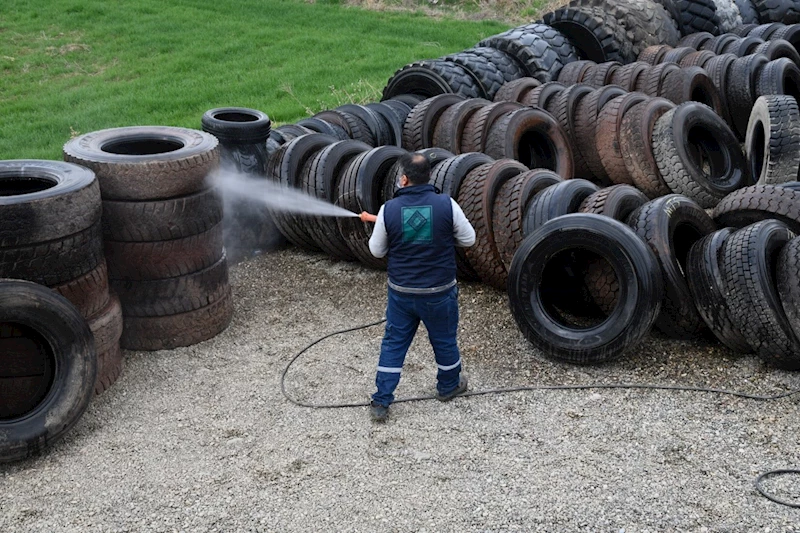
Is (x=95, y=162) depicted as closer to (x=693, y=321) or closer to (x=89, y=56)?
(x=693, y=321)

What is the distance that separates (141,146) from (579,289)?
13.2 feet

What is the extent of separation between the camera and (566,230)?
23.0 ft

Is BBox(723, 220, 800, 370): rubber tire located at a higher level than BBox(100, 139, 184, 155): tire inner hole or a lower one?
lower

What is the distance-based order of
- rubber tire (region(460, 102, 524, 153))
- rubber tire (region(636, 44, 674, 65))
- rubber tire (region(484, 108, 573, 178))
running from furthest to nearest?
rubber tire (region(636, 44, 674, 65)) < rubber tire (region(460, 102, 524, 153)) < rubber tire (region(484, 108, 573, 178))

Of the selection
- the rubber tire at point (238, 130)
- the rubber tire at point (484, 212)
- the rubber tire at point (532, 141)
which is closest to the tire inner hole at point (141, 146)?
the rubber tire at point (238, 130)

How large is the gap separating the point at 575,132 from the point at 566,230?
167 inches

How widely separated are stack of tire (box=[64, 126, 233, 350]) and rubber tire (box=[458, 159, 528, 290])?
2215mm

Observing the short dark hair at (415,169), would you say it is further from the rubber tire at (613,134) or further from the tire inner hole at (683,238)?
the rubber tire at (613,134)

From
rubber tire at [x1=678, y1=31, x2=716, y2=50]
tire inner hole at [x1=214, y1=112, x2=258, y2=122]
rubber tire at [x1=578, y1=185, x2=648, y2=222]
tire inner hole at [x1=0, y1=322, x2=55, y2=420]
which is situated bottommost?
tire inner hole at [x1=0, y1=322, x2=55, y2=420]

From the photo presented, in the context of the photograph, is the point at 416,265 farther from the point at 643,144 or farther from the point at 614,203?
the point at 643,144

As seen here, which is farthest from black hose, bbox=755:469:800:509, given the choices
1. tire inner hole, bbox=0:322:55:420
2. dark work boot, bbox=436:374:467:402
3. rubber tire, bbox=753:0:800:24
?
rubber tire, bbox=753:0:800:24

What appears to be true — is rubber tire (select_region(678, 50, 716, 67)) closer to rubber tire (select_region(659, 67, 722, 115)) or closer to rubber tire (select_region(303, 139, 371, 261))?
rubber tire (select_region(659, 67, 722, 115))

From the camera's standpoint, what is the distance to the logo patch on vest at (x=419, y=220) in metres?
6.18

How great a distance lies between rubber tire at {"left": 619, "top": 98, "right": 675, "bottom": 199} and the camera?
1005 cm
